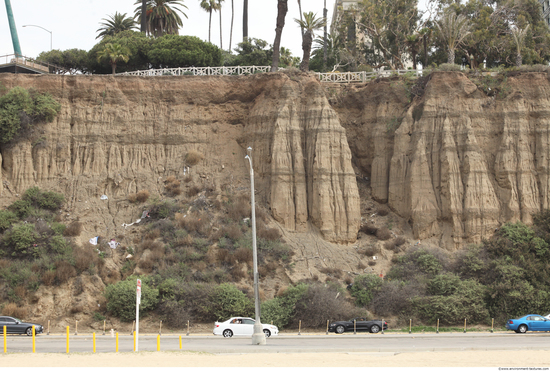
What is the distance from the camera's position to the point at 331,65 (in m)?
56.8

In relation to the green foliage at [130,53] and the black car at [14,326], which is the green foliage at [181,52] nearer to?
the green foliage at [130,53]

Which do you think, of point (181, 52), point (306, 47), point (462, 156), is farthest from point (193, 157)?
point (462, 156)

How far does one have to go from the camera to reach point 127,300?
104 ft

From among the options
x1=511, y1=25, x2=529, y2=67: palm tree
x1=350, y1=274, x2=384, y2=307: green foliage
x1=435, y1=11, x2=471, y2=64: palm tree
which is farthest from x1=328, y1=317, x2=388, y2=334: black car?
x1=511, y1=25, x2=529, y2=67: palm tree

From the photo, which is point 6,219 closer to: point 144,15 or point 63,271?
point 63,271

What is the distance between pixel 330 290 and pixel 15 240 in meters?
17.7

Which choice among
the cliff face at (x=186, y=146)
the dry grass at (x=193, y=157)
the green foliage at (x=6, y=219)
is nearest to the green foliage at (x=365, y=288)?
the cliff face at (x=186, y=146)

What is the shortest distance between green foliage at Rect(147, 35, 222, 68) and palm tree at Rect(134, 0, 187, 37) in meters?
12.8

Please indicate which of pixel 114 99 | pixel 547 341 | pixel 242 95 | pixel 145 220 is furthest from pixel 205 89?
pixel 547 341

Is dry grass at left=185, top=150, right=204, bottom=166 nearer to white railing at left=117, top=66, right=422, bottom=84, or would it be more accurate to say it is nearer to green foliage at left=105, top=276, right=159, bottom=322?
white railing at left=117, top=66, right=422, bottom=84

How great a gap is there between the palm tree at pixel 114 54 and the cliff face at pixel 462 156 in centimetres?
2090

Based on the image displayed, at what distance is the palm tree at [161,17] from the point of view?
63.9m

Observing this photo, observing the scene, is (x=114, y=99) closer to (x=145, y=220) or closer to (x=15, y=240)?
(x=145, y=220)

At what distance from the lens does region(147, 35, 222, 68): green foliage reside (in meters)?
50.7
